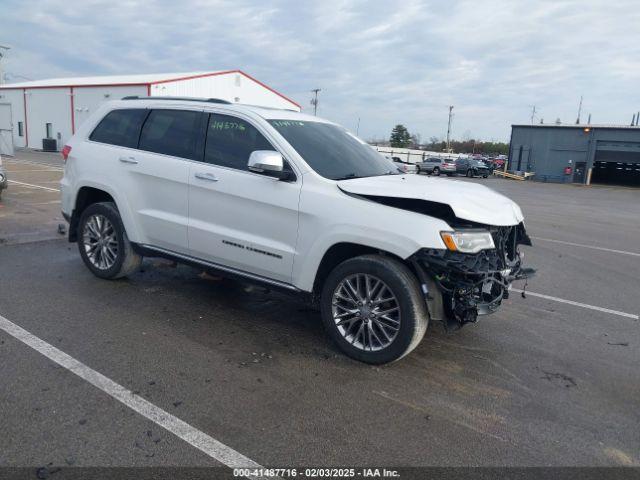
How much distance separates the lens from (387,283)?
12.7ft

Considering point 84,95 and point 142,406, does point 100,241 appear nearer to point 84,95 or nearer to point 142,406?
point 142,406

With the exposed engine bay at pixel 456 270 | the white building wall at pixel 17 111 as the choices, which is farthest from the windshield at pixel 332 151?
the white building wall at pixel 17 111

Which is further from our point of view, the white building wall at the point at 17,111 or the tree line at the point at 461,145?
the tree line at the point at 461,145

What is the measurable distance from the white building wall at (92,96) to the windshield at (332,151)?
1297 inches

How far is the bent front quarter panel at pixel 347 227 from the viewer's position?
374 centimetres

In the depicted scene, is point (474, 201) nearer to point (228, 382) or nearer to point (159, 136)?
point (228, 382)

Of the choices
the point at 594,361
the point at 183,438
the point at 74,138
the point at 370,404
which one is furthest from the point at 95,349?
the point at 594,361

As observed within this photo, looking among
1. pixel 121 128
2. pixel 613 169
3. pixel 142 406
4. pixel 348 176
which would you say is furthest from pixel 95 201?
pixel 613 169

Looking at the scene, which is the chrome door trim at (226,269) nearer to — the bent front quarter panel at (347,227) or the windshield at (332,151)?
the bent front quarter panel at (347,227)

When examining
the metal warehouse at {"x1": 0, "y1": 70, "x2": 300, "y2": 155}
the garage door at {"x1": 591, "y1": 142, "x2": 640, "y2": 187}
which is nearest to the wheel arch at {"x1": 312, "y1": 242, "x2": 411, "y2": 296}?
the metal warehouse at {"x1": 0, "y1": 70, "x2": 300, "y2": 155}

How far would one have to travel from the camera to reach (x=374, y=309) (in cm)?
400

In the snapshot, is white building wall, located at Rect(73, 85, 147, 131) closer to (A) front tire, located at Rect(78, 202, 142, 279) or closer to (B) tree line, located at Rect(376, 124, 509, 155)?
(A) front tire, located at Rect(78, 202, 142, 279)

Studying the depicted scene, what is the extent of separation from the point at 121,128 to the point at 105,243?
129 cm

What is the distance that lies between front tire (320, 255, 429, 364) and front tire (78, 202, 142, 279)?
2.55m
